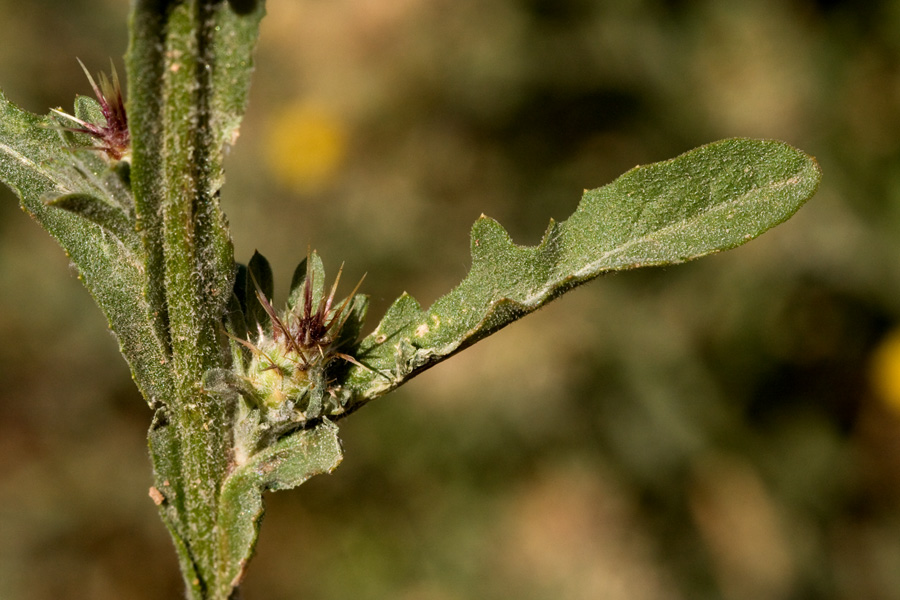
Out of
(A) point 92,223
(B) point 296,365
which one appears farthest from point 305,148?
(B) point 296,365

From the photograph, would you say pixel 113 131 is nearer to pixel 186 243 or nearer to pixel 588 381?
pixel 186 243

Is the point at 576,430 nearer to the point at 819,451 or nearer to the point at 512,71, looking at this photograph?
the point at 819,451

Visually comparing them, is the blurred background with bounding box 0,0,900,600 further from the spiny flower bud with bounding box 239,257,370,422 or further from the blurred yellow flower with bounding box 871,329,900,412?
the spiny flower bud with bounding box 239,257,370,422

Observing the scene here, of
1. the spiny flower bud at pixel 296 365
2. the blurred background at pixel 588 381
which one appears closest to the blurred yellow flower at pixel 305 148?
the blurred background at pixel 588 381

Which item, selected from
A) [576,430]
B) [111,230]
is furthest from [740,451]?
[111,230]

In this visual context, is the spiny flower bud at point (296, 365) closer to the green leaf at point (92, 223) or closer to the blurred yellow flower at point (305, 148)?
the green leaf at point (92, 223)

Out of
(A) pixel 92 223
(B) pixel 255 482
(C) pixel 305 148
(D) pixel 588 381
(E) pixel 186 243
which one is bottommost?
(B) pixel 255 482
